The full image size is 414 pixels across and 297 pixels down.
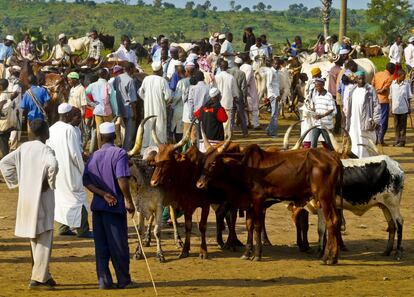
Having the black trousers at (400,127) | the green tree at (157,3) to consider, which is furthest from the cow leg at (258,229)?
the green tree at (157,3)

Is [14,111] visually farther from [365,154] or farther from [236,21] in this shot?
[236,21]

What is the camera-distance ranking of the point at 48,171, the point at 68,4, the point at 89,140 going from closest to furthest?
the point at 48,171
the point at 89,140
the point at 68,4

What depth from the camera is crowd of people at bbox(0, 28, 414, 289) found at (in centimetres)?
1160

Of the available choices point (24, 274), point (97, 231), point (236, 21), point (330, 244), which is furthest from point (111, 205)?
point (236, 21)

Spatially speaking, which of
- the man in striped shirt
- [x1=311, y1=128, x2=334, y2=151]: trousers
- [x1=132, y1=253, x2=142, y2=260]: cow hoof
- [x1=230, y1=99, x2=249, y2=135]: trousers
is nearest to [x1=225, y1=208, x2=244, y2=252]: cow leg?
[x1=132, y1=253, x2=142, y2=260]: cow hoof

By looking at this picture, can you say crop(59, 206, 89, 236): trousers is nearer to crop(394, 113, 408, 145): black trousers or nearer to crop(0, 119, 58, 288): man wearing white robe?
crop(0, 119, 58, 288): man wearing white robe

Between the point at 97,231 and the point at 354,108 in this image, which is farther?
the point at 354,108

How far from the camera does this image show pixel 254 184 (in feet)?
44.0

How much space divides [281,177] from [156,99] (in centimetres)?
699

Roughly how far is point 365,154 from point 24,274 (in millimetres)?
7228

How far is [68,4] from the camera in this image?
117 metres

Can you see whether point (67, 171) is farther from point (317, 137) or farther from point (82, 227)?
point (317, 137)

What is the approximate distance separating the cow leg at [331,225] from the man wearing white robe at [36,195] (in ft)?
10.8

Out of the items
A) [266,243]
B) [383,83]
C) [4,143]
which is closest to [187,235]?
[266,243]
